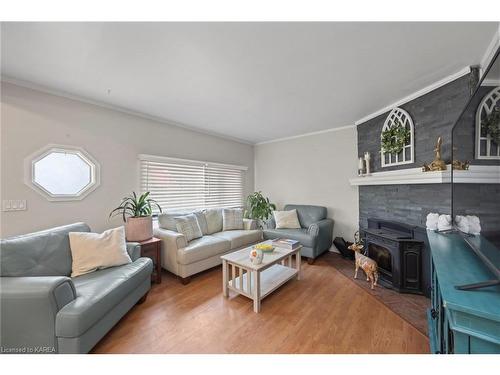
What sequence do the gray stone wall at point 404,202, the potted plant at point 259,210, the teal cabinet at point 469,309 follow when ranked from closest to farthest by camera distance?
the teal cabinet at point 469,309
the gray stone wall at point 404,202
the potted plant at point 259,210

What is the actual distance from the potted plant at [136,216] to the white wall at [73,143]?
116 millimetres

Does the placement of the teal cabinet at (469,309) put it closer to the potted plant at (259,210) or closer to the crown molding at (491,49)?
the crown molding at (491,49)

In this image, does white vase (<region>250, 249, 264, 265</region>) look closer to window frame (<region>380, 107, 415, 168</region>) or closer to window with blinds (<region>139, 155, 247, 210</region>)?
window with blinds (<region>139, 155, 247, 210</region>)

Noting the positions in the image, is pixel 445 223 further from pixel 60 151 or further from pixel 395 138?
pixel 60 151

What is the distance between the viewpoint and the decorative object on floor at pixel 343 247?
335 cm

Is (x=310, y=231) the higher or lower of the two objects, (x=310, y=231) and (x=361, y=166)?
the lower

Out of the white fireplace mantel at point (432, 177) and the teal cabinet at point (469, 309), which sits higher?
the white fireplace mantel at point (432, 177)

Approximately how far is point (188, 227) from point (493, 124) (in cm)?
304

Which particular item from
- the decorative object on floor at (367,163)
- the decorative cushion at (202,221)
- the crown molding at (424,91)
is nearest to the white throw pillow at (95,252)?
the decorative cushion at (202,221)

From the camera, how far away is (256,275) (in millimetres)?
1962

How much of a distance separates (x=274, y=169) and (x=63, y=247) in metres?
3.82

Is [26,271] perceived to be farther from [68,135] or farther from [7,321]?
[68,135]

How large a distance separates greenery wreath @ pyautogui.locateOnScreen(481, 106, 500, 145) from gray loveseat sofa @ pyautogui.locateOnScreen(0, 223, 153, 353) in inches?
104

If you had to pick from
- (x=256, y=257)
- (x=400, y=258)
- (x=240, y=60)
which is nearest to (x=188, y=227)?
(x=256, y=257)
